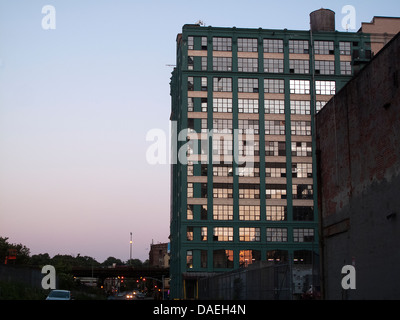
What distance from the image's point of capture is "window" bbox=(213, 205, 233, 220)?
90.1 metres

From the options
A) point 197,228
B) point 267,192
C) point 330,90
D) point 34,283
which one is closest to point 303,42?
Answer: point 330,90

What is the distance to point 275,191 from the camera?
301 feet

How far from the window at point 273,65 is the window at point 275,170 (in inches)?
614

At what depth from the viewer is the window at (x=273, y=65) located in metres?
94.9

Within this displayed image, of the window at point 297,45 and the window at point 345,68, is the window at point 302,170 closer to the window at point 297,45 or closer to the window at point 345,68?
Result: the window at point 345,68

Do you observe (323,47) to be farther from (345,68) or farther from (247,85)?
(247,85)

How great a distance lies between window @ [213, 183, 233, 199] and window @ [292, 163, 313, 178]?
11.1m

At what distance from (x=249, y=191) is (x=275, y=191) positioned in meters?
4.27

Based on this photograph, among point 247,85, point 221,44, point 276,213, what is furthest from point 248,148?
point 221,44

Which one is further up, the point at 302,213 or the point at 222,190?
the point at 222,190

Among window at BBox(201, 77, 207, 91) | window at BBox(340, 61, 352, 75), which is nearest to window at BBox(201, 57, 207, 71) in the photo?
window at BBox(201, 77, 207, 91)

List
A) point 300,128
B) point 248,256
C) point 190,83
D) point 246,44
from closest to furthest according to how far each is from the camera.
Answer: point 248,256 → point 190,83 → point 300,128 → point 246,44

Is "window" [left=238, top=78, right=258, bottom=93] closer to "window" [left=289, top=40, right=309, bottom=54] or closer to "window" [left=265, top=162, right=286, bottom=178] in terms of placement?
"window" [left=289, top=40, right=309, bottom=54]
